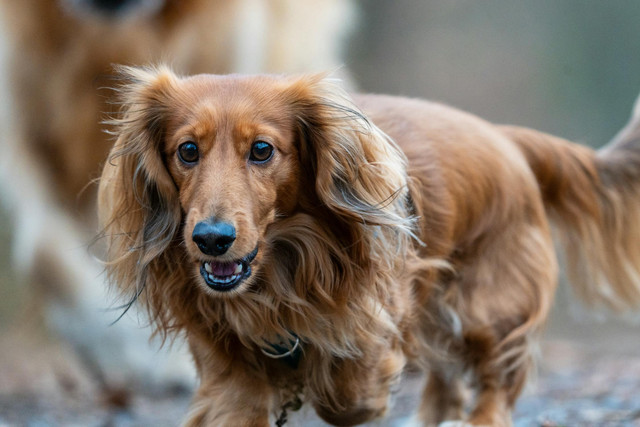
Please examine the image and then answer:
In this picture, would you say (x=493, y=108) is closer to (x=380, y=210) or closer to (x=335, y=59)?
(x=335, y=59)

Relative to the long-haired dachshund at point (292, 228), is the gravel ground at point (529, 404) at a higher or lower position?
lower

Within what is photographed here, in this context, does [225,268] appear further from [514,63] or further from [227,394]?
[514,63]

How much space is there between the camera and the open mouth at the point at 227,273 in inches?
138

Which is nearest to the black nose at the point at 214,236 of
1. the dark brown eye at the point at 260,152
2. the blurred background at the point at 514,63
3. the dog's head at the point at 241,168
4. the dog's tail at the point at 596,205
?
the dog's head at the point at 241,168

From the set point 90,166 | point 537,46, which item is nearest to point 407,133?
point 90,166

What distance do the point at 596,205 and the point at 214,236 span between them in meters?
2.86

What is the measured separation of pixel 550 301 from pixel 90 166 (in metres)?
3.77

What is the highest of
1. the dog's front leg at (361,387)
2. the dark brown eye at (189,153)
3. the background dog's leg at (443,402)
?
the dark brown eye at (189,153)

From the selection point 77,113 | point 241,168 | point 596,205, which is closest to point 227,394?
point 241,168

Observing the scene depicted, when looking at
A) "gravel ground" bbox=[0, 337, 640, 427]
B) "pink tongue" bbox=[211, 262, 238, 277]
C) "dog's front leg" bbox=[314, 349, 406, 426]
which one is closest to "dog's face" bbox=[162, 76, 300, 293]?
"pink tongue" bbox=[211, 262, 238, 277]

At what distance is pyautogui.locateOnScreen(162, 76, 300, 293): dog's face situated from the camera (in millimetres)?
3408

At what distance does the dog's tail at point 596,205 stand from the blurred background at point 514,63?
265 inches

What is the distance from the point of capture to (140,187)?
392cm

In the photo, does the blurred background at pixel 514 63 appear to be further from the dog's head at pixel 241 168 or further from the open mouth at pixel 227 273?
the open mouth at pixel 227 273
